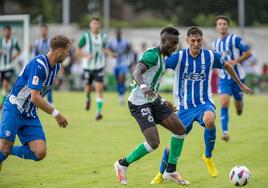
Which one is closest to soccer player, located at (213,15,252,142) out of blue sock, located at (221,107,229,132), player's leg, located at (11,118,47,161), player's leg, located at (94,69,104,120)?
blue sock, located at (221,107,229,132)

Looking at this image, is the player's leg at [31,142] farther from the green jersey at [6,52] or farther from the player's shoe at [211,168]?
the green jersey at [6,52]

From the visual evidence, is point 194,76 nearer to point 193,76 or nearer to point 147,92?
point 193,76

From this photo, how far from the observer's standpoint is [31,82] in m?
8.94

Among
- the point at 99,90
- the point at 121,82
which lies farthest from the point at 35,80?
the point at 121,82

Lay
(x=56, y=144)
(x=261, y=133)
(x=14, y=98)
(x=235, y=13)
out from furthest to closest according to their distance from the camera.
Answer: (x=235, y=13)
(x=261, y=133)
(x=56, y=144)
(x=14, y=98)

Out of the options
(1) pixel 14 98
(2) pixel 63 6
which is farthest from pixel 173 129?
(2) pixel 63 6

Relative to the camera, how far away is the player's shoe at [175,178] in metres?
9.54

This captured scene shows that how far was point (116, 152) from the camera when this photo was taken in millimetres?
12805

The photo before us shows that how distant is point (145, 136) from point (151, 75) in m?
0.82

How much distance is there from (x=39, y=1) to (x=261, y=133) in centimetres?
2449

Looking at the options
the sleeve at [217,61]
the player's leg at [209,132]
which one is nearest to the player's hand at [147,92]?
the player's leg at [209,132]

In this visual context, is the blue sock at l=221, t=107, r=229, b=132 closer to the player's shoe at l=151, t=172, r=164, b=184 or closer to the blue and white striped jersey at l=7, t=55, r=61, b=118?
the player's shoe at l=151, t=172, r=164, b=184

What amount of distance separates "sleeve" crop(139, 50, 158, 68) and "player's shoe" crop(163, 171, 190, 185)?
1.52 m

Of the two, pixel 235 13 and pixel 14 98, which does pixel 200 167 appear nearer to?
pixel 14 98
